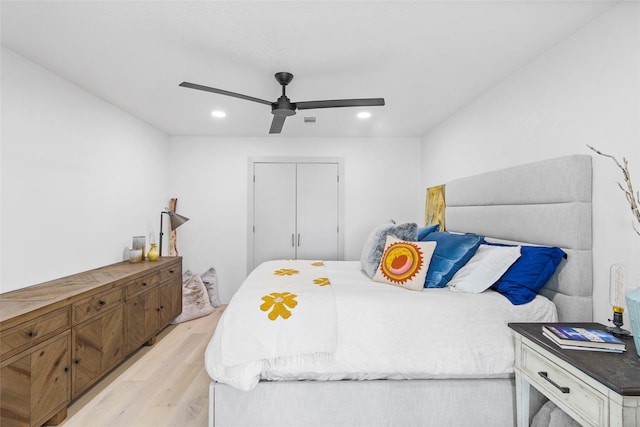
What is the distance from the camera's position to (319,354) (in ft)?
5.39

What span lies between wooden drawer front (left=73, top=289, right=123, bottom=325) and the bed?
1.14 m

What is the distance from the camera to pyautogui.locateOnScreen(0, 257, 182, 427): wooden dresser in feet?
5.41

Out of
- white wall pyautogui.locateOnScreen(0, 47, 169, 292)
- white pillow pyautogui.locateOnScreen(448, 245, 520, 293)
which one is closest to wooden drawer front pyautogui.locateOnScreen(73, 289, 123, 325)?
white wall pyautogui.locateOnScreen(0, 47, 169, 292)

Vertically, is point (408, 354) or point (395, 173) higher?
point (395, 173)

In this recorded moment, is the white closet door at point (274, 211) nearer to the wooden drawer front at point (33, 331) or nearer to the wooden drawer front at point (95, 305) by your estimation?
the wooden drawer front at point (95, 305)

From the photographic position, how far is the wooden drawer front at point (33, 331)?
1.60 m

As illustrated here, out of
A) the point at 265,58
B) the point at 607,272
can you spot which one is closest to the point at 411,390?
the point at 607,272

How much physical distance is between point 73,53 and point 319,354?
8.63ft

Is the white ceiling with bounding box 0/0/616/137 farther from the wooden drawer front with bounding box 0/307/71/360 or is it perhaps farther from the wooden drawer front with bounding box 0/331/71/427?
the wooden drawer front with bounding box 0/331/71/427

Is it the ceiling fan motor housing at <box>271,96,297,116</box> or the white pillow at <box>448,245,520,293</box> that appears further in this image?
the ceiling fan motor housing at <box>271,96,297,116</box>

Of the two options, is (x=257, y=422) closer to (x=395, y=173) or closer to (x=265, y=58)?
(x=265, y=58)

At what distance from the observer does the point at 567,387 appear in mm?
1276

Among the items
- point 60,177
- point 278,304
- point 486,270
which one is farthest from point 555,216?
point 60,177

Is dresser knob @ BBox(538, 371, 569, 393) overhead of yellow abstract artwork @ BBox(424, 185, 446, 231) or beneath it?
beneath
